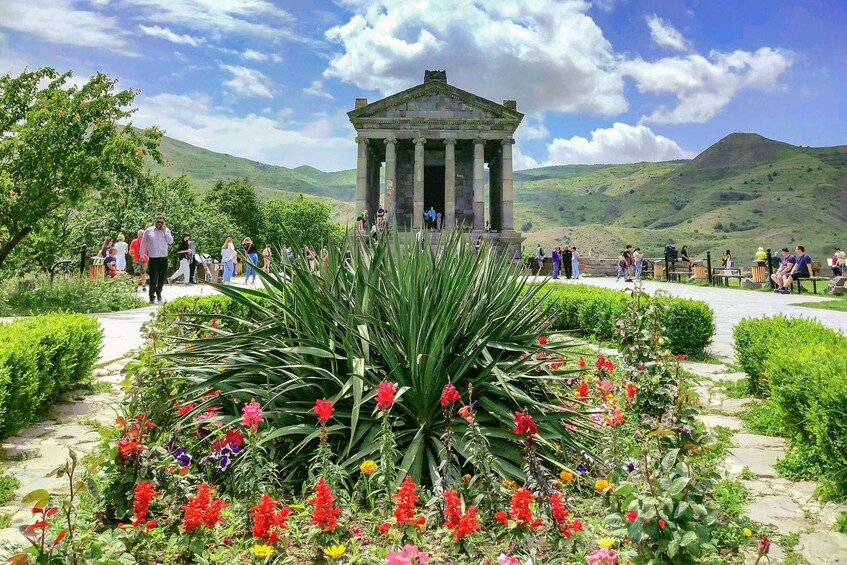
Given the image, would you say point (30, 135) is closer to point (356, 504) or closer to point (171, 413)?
point (171, 413)

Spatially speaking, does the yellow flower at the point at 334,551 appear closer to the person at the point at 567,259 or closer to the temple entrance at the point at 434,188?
the person at the point at 567,259

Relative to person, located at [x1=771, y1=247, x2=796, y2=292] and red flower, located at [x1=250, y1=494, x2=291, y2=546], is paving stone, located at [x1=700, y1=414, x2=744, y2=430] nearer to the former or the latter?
red flower, located at [x1=250, y1=494, x2=291, y2=546]

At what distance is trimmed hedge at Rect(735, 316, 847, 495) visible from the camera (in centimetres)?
325

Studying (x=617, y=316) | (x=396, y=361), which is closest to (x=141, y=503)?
(x=396, y=361)

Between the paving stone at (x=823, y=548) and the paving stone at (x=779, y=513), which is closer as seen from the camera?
the paving stone at (x=823, y=548)

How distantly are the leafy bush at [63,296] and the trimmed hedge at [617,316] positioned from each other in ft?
31.1

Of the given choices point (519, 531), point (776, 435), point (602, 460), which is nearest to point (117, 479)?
point (519, 531)

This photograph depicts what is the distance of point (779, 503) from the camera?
126 inches

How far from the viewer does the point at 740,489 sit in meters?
3.25

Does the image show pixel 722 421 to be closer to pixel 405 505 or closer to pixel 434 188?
pixel 405 505

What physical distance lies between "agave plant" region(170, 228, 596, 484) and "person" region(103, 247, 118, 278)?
13.5 meters

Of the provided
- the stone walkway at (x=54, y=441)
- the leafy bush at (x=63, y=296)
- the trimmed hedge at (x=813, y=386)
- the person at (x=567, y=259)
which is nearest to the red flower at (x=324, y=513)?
the stone walkway at (x=54, y=441)

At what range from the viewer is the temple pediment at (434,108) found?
99.6ft

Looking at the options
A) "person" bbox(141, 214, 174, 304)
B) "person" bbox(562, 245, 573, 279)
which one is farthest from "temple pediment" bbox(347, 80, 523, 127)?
"person" bbox(141, 214, 174, 304)
